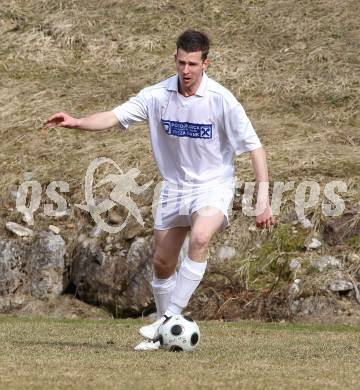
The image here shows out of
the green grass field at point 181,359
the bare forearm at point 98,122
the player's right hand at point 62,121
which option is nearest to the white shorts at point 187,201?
the bare forearm at point 98,122

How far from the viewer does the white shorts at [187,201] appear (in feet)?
33.2

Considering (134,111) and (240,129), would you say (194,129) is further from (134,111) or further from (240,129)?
(134,111)

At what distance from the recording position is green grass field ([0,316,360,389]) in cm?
812

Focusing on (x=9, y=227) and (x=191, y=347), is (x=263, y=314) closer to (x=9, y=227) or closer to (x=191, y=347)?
(x=9, y=227)

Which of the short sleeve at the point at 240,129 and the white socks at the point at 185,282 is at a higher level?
the short sleeve at the point at 240,129

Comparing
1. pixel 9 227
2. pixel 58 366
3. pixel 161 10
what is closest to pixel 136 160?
pixel 9 227

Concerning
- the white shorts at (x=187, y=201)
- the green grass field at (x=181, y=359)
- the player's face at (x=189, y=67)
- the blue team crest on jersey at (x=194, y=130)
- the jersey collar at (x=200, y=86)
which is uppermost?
the player's face at (x=189, y=67)

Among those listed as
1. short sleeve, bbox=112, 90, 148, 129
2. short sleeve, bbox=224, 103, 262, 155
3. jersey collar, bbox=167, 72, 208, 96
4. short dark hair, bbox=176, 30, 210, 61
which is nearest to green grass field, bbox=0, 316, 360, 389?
short sleeve, bbox=224, 103, 262, 155

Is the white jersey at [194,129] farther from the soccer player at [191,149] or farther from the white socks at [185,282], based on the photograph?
the white socks at [185,282]

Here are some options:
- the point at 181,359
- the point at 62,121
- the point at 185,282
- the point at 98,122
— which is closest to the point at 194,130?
the point at 98,122

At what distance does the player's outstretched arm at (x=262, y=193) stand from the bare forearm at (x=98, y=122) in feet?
3.86

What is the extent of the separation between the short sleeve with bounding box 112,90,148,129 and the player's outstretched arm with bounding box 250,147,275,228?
96 cm

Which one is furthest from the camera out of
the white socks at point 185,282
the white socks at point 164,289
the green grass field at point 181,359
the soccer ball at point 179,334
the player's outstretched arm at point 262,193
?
the white socks at point 164,289

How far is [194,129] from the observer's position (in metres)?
10.1
